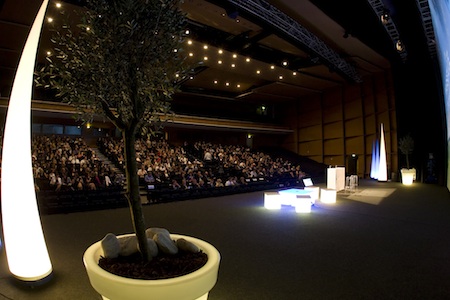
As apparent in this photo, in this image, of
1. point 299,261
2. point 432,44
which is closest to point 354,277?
point 299,261

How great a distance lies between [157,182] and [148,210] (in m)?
2.78

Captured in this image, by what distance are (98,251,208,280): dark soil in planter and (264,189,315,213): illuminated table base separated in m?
5.40

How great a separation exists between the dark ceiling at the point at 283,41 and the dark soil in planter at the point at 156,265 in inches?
315

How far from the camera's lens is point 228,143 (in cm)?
2230

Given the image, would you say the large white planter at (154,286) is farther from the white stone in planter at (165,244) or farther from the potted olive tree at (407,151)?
the potted olive tree at (407,151)

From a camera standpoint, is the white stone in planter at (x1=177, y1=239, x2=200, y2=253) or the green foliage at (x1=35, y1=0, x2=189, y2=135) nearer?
the green foliage at (x1=35, y1=0, x2=189, y2=135)

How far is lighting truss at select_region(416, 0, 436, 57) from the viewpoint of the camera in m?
8.18

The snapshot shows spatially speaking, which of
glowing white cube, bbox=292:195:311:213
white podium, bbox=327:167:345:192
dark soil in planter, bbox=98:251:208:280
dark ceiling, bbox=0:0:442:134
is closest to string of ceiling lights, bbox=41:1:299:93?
dark ceiling, bbox=0:0:442:134

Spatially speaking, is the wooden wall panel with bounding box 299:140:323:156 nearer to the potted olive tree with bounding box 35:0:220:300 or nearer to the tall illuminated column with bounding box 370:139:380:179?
the tall illuminated column with bounding box 370:139:380:179


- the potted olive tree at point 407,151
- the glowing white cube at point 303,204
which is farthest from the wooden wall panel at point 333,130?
the glowing white cube at point 303,204

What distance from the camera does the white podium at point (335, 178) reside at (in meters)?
10.2

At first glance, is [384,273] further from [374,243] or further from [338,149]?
[338,149]

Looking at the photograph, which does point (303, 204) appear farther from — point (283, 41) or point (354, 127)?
point (354, 127)

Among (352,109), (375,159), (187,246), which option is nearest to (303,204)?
(187,246)
